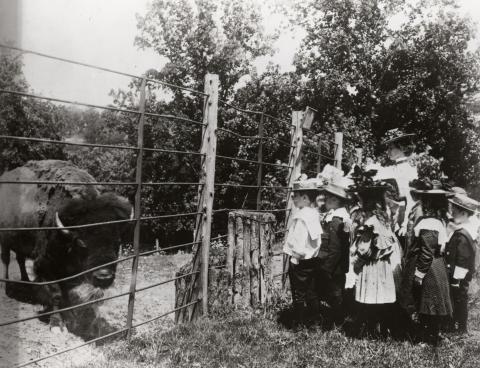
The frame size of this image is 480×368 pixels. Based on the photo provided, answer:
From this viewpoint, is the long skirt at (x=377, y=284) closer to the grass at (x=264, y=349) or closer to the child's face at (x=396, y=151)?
the grass at (x=264, y=349)

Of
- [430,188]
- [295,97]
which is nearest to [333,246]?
[430,188]

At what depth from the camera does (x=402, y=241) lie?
6051 mm

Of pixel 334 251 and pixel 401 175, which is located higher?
pixel 401 175

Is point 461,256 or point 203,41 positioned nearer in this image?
point 461,256

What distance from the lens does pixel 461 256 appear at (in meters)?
5.07

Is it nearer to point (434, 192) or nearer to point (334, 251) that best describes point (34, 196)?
point (334, 251)

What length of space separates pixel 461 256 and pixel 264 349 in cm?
241

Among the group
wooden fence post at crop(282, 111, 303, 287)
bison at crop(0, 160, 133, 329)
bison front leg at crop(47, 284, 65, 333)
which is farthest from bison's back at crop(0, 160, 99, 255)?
wooden fence post at crop(282, 111, 303, 287)

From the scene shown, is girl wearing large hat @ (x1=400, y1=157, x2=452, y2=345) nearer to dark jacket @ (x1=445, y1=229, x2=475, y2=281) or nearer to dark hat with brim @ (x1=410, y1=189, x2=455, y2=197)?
dark hat with brim @ (x1=410, y1=189, x2=455, y2=197)

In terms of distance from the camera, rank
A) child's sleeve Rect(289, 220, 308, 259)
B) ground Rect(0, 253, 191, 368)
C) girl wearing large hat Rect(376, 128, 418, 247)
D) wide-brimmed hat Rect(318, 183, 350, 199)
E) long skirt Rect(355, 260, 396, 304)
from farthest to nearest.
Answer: girl wearing large hat Rect(376, 128, 418, 247) < wide-brimmed hat Rect(318, 183, 350, 199) < child's sleeve Rect(289, 220, 308, 259) < long skirt Rect(355, 260, 396, 304) < ground Rect(0, 253, 191, 368)

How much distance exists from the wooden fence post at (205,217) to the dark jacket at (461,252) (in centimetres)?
264

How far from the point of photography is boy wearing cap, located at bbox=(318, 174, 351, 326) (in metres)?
5.39

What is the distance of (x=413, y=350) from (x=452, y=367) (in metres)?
0.47

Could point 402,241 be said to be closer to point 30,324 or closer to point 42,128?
point 30,324
